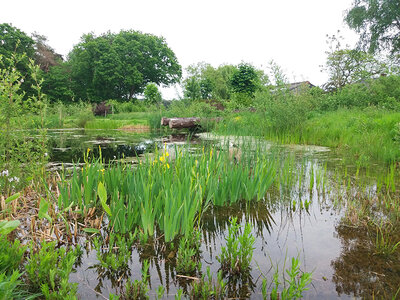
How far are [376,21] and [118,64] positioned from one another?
27817mm

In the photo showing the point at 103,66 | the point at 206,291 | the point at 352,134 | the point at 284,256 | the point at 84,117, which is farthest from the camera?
the point at 103,66

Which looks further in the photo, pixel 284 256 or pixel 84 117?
pixel 84 117

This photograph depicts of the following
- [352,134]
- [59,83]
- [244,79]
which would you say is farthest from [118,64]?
[352,134]

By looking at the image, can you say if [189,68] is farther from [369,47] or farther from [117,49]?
[369,47]

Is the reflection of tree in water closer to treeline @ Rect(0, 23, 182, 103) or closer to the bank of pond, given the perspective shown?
the bank of pond

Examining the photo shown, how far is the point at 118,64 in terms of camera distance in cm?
3341

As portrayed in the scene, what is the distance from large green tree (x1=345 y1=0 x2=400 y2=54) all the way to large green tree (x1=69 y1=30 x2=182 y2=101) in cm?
2469

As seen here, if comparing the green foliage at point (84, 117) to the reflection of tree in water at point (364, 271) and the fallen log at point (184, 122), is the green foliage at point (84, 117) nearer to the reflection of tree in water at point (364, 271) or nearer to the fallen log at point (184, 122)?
the fallen log at point (184, 122)

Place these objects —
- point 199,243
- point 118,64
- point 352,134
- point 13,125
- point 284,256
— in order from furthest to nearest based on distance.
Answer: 1. point 118,64
2. point 352,134
3. point 13,125
4. point 199,243
5. point 284,256

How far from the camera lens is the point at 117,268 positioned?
1.66 m

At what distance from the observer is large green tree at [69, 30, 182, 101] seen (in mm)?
33531

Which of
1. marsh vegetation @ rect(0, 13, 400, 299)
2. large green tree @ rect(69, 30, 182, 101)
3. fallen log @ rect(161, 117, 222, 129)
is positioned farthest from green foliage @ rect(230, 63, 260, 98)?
marsh vegetation @ rect(0, 13, 400, 299)

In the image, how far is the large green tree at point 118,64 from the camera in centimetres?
3353

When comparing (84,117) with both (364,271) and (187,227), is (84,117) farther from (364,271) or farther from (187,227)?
(364,271)
